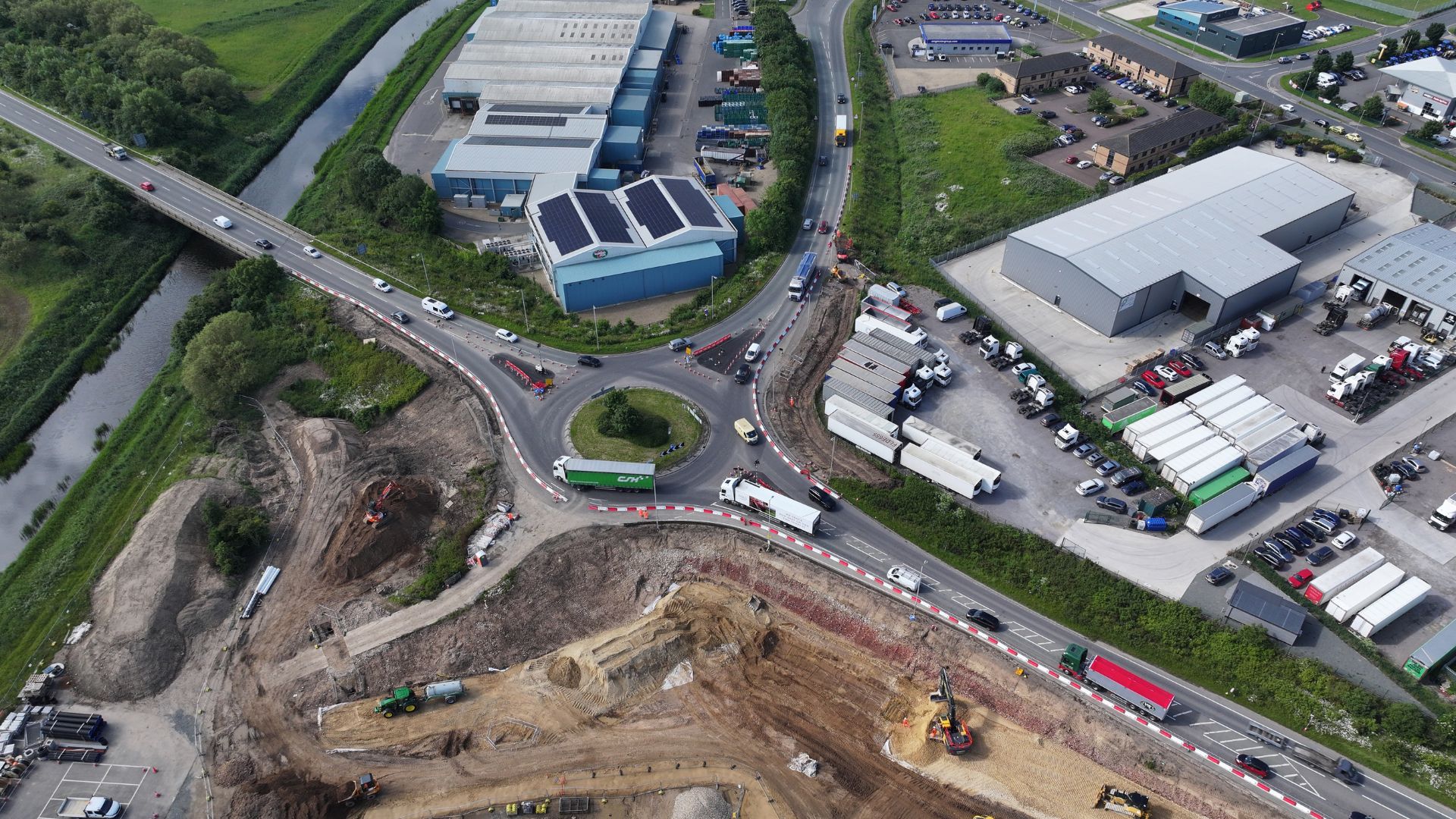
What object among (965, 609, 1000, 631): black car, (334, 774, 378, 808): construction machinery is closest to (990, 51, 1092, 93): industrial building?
(965, 609, 1000, 631): black car

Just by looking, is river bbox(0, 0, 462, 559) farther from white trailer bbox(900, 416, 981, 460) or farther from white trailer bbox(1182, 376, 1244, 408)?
white trailer bbox(1182, 376, 1244, 408)

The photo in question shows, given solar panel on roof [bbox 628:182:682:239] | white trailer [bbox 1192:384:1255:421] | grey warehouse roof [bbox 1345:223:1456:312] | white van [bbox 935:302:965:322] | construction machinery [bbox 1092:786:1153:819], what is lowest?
construction machinery [bbox 1092:786:1153:819]

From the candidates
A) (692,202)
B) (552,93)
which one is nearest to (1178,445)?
(692,202)

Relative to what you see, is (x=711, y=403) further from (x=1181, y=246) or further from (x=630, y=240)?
(x=1181, y=246)

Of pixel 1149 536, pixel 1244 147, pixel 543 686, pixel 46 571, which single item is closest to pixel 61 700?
pixel 46 571

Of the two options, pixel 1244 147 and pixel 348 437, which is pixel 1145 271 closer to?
pixel 1244 147

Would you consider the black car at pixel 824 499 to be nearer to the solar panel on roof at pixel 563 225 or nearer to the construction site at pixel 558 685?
the construction site at pixel 558 685

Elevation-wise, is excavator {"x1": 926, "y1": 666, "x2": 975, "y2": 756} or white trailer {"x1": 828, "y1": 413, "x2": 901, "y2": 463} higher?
white trailer {"x1": 828, "y1": 413, "x2": 901, "y2": 463}

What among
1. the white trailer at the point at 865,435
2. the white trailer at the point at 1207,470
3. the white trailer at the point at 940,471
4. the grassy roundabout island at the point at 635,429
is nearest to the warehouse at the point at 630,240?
the grassy roundabout island at the point at 635,429
